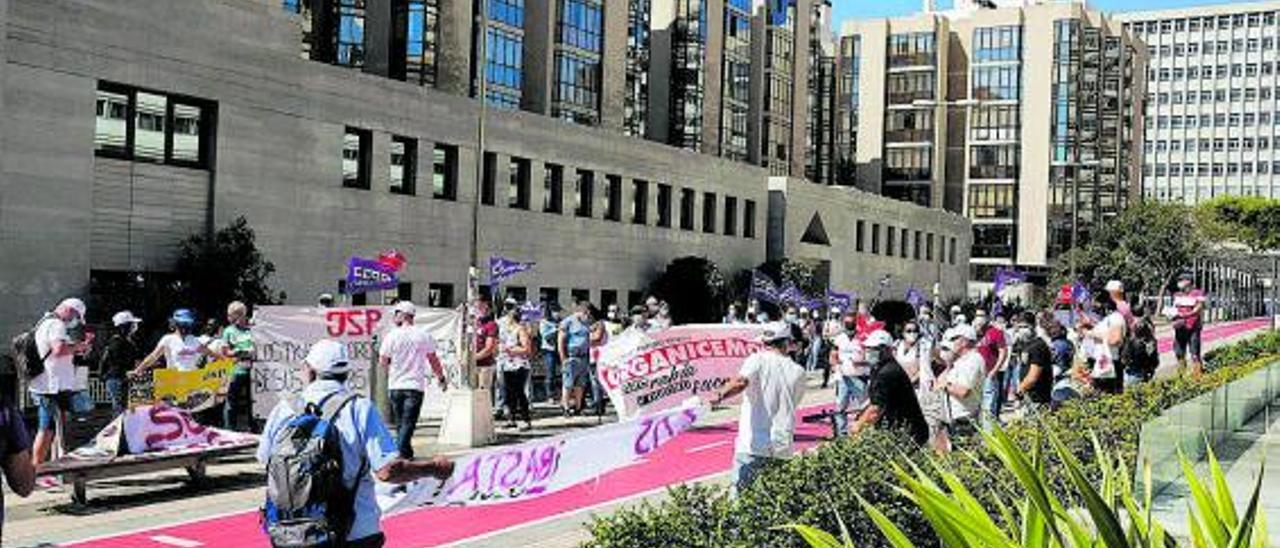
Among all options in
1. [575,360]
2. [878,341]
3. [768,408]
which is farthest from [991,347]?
[768,408]

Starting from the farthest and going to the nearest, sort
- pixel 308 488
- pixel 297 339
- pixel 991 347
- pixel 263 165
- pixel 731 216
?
pixel 731 216 < pixel 263 165 < pixel 297 339 < pixel 991 347 < pixel 308 488

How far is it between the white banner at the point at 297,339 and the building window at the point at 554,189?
81.6ft

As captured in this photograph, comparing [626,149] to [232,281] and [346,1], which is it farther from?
[232,281]

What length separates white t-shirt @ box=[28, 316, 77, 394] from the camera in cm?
1344

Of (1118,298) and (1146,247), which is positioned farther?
(1146,247)

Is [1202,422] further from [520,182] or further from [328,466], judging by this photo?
[520,182]

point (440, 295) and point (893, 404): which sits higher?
point (440, 295)

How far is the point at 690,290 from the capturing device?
169 feet

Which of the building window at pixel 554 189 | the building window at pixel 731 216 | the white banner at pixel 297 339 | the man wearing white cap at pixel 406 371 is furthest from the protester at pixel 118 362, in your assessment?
the building window at pixel 731 216

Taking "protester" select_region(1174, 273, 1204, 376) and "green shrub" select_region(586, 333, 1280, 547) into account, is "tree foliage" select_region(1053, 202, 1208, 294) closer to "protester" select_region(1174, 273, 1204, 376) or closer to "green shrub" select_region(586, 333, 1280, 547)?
"protester" select_region(1174, 273, 1204, 376)

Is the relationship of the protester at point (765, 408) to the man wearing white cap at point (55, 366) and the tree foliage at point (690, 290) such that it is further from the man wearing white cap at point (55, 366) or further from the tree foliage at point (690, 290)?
the tree foliage at point (690, 290)

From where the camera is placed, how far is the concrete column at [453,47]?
1967 inches

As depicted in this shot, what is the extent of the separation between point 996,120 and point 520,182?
248ft

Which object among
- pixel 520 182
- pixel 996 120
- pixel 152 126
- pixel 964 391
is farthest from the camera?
pixel 996 120
